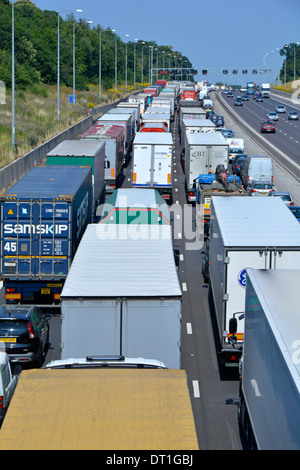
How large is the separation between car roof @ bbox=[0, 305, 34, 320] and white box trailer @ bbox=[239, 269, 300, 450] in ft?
17.0

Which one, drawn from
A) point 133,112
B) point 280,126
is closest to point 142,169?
point 133,112

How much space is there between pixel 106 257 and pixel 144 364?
13.9 feet

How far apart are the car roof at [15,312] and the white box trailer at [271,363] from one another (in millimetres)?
5185

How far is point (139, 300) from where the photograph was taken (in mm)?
13219

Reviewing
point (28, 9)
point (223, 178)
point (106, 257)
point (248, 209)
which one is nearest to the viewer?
point (106, 257)

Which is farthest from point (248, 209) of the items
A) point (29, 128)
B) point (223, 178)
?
point (29, 128)

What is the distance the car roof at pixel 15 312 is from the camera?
53.8ft

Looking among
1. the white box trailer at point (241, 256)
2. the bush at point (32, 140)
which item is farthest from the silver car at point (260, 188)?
the white box trailer at point (241, 256)

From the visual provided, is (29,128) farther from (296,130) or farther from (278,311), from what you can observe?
(278,311)

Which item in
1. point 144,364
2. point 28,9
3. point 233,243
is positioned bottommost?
point 144,364

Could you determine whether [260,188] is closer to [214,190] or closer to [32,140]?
[214,190]

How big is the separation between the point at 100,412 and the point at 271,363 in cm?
233

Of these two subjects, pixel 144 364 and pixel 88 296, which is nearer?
pixel 144 364

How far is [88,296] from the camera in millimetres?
13258
